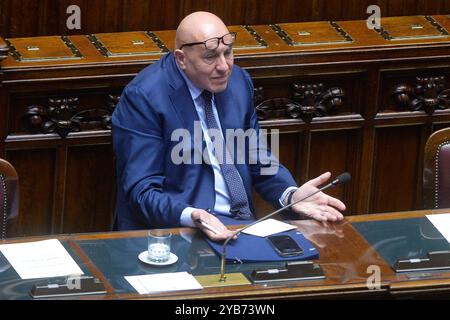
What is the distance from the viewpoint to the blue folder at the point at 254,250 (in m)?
4.96

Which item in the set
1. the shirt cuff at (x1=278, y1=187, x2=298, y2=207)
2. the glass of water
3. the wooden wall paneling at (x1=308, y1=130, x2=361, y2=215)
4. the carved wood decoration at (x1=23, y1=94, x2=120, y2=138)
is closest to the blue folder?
the glass of water

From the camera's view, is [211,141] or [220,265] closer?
[220,265]

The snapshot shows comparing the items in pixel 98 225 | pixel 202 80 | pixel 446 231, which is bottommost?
pixel 98 225

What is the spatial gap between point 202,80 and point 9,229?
101 centimetres

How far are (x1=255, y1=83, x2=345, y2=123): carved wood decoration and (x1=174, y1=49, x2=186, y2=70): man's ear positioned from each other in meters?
0.90

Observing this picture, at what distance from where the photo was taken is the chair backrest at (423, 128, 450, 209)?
561 centimetres

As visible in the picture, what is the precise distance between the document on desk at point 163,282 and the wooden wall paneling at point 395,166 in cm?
222

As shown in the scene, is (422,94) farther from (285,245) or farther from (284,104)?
(285,245)

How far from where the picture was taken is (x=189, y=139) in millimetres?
5633

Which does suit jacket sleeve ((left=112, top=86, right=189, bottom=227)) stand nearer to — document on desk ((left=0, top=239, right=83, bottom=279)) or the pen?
the pen

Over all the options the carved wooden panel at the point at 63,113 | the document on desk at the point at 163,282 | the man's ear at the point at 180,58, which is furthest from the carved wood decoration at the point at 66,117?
the document on desk at the point at 163,282

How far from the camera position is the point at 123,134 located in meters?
5.60
